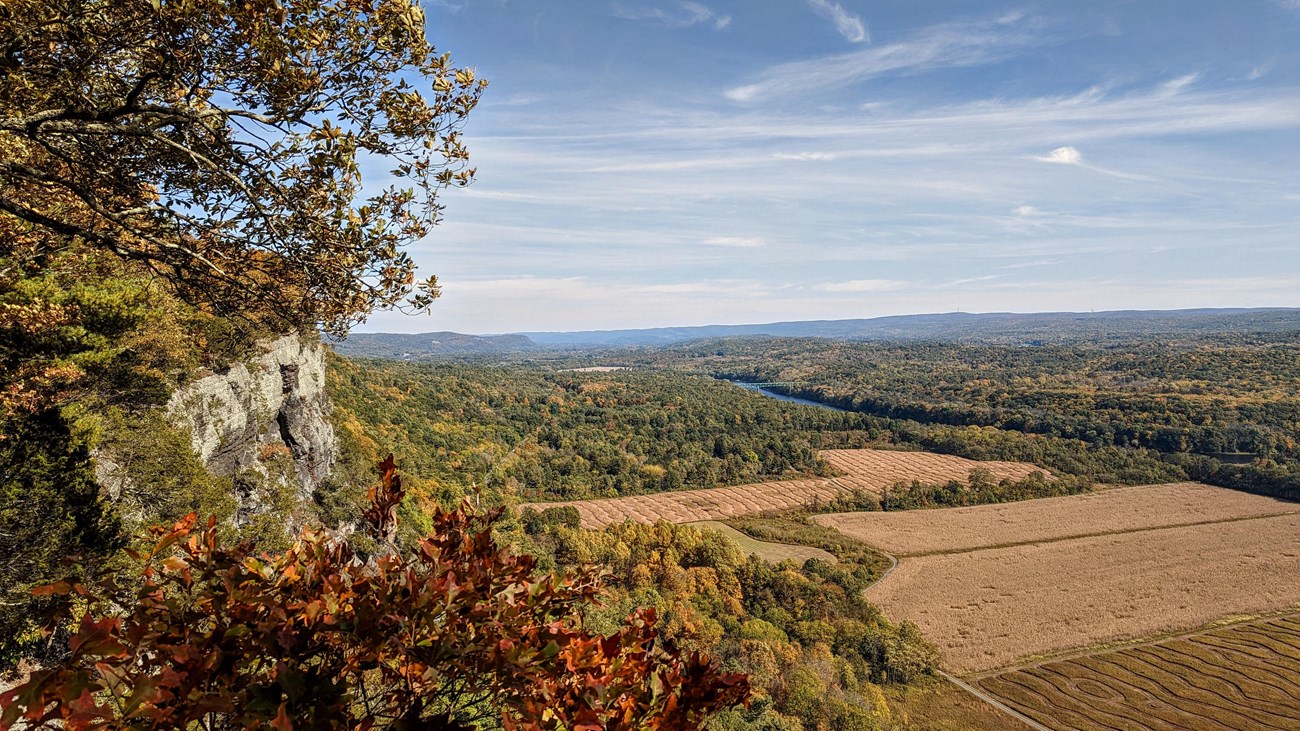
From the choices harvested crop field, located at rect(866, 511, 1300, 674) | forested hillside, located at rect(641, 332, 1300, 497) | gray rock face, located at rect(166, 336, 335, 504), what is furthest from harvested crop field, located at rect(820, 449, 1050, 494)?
gray rock face, located at rect(166, 336, 335, 504)

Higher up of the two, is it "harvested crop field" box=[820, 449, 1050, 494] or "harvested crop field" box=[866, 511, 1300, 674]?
"harvested crop field" box=[820, 449, 1050, 494]

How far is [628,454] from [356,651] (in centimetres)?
7711

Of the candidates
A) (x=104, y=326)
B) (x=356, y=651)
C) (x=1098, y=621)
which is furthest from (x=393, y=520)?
(x=1098, y=621)

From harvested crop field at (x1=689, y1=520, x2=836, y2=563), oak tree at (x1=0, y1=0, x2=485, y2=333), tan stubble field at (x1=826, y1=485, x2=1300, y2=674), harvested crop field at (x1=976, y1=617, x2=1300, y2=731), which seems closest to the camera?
oak tree at (x1=0, y1=0, x2=485, y2=333)

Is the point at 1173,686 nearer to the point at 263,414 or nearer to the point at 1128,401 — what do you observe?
the point at 263,414

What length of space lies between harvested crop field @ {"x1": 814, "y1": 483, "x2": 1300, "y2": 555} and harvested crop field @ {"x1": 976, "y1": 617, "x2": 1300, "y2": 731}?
17.2 m

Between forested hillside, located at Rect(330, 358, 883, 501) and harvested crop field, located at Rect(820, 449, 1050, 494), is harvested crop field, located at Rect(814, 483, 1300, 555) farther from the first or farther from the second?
forested hillside, located at Rect(330, 358, 883, 501)

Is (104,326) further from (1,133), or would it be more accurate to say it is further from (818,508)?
(818,508)

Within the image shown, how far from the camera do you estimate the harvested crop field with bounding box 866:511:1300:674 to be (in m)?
35.7

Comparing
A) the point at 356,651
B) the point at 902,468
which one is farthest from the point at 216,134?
the point at 902,468

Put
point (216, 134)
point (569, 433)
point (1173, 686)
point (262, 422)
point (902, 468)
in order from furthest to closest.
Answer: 1. point (569, 433)
2. point (902, 468)
3. point (1173, 686)
4. point (262, 422)
5. point (216, 134)

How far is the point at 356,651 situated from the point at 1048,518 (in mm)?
69770

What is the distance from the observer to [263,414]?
21328 millimetres

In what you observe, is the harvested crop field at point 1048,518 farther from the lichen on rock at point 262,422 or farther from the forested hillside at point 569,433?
the lichen on rock at point 262,422
